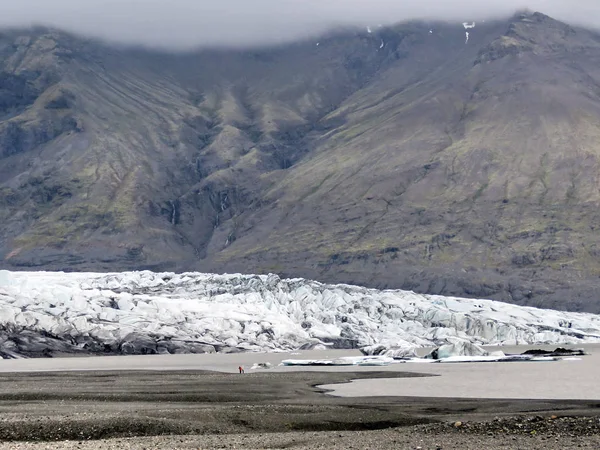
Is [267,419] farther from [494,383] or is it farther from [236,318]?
[236,318]

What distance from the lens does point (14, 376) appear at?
77.1m

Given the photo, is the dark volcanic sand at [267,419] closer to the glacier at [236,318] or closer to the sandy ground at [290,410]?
the sandy ground at [290,410]

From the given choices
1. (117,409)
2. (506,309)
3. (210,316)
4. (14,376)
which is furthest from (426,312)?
(117,409)

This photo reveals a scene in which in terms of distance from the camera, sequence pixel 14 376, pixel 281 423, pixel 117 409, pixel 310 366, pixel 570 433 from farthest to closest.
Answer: pixel 310 366, pixel 14 376, pixel 117 409, pixel 281 423, pixel 570 433

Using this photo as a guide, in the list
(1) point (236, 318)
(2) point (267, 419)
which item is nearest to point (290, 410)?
(2) point (267, 419)

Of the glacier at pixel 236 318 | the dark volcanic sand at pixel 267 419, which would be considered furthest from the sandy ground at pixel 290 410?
the glacier at pixel 236 318

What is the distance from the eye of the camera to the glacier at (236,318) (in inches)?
4471

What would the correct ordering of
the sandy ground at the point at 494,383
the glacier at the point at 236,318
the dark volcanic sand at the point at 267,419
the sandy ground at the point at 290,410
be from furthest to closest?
the glacier at the point at 236,318 → the sandy ground at the point at 494,383 → the sandy ground at the point at 290,410 → the dark volcanic sand at the point at 267,419

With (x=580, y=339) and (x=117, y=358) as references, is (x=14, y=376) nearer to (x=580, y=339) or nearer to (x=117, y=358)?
(x=117, y=358)

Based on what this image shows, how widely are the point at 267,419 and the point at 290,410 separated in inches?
173

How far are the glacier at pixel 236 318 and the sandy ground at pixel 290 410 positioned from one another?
28697 mm

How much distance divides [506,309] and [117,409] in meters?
108

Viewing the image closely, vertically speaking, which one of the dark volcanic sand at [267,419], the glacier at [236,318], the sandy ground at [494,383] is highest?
the dark volcanic sand at [267,419]

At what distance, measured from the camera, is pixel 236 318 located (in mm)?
126812
